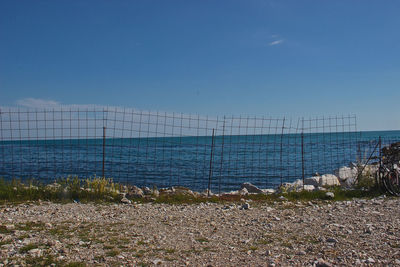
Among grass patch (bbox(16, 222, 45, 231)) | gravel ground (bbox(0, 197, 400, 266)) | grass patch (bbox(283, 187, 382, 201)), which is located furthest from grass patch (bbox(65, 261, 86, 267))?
grass patch (bbox(283, 187, 382, 201))

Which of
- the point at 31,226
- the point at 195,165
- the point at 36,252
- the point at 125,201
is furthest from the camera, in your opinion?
the point at 195,165

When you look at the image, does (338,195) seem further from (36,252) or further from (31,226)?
(36,252)

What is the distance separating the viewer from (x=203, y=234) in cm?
676

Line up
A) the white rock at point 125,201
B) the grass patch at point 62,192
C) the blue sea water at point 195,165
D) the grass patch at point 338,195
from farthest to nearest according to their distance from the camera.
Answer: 1. the blue sea water at point 195,165
2. the grass patch at point 338,195
3. the grass patch at point 62,192
4. the white rock at point 125,201

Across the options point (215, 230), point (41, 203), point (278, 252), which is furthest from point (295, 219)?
point (41, 203)

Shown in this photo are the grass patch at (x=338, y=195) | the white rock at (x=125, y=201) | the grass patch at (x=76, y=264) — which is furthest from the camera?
the grass patch at (x=338, y=195)

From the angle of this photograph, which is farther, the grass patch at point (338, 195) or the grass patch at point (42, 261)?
the grass patch at point (338, 195)

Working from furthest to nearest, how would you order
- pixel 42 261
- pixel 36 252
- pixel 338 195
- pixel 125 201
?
pixel 338 195 → pixel 125 201 → pixel 36 252 → pixel 42 261

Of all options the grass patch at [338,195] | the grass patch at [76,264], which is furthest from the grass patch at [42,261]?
the grass patch at [338,195]

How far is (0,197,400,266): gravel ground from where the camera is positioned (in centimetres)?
518

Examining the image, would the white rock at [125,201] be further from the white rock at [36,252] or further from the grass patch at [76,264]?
the grass patch at [76,264]

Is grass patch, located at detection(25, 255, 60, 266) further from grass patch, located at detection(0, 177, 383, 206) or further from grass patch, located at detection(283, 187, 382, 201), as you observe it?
grass patch, located at detection(283, 187, 382, 201)

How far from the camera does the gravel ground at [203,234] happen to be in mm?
5180

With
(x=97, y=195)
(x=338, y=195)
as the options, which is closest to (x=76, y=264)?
(x=97, y=195)
